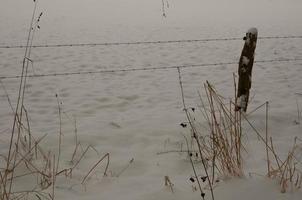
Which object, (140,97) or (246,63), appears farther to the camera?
(140,97)

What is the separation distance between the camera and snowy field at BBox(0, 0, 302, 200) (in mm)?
2877

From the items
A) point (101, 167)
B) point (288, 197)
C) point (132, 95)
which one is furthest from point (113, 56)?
point (288, 197)

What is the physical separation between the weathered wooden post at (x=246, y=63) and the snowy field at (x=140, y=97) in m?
0.23

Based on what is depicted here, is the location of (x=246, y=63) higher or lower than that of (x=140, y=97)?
higher

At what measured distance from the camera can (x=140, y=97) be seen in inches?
210

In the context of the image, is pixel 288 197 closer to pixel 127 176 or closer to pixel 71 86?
pixel 127 176

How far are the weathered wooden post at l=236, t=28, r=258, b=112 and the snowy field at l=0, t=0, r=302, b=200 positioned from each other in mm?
233

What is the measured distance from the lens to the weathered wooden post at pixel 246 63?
422cm

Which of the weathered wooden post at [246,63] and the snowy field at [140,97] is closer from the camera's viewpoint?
the snowy field at [140,97]

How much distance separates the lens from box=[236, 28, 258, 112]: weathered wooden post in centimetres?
422

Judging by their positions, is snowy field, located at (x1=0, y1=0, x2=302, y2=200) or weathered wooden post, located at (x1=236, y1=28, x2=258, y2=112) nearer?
snowy field, located at (x1=0, y1=0, x2=302, y2=200)

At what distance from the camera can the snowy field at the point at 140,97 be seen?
9.44 feet

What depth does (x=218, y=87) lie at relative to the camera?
5793 mm

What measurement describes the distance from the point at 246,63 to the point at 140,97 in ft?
5.17
